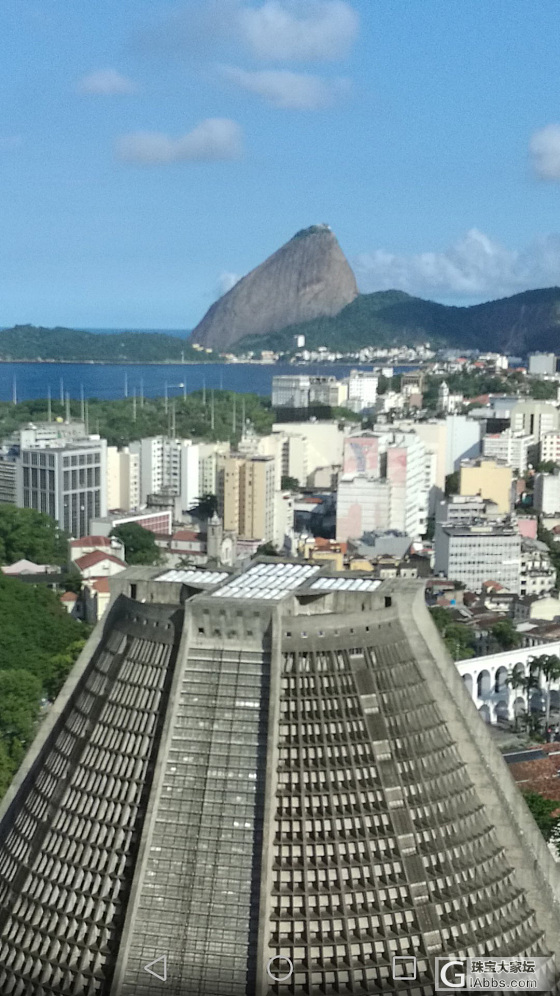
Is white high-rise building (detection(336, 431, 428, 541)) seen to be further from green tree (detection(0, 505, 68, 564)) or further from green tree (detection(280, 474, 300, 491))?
green tree (detection(0, 505, 68, 564))

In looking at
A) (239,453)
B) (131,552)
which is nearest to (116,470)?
(239,453)

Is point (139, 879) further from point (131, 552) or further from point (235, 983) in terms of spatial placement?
point (131, 552)

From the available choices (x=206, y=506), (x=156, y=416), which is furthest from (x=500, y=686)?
(x=156, y=416)

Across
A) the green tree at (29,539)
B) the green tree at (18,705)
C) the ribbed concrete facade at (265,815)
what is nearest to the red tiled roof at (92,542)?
the green tree at (29,539)

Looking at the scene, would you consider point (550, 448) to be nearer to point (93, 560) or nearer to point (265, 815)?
point (93, 560)

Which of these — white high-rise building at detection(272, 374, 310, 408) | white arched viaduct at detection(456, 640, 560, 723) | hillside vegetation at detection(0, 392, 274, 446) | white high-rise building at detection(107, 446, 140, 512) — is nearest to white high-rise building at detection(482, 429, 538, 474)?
hillside vegetation at detection(0, 392, 274, 446)

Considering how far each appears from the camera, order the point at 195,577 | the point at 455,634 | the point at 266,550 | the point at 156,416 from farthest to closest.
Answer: the point at 156,416, the point at 266,550, the point at 455,634, the point at 195,577
